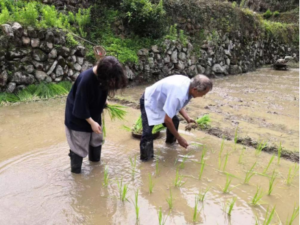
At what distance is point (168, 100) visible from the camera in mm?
2836

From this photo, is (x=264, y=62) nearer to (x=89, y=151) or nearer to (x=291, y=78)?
(x=291, y=78)

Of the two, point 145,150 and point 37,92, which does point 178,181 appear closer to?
point 145,150

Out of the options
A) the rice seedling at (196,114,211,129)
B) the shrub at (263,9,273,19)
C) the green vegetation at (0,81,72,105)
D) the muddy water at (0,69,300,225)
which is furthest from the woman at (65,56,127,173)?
the shrub at (263,9,273,19)

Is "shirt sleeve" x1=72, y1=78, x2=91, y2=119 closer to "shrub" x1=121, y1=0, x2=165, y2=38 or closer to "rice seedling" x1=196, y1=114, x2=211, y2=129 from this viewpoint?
"rice seedling" x1=196, y1=114, x2=211, y2=129

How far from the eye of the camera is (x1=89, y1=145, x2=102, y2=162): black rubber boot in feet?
9.95

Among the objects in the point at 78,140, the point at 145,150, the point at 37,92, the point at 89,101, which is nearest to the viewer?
the point at 89,101

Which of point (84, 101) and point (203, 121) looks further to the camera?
point (203, 121)

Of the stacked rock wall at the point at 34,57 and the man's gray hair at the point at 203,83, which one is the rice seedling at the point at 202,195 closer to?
the man's gray hair at the point at 203,83

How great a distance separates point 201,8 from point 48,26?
5402mm

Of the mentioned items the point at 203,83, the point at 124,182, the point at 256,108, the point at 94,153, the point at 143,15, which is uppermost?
the point at 143,15

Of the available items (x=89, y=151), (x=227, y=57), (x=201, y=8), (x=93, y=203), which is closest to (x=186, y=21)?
(x=201, y=8)

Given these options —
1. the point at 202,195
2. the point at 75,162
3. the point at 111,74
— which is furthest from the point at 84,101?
the point at 202,195

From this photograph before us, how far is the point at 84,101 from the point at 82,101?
17 mm

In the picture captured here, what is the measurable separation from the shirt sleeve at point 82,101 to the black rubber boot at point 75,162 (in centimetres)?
49
